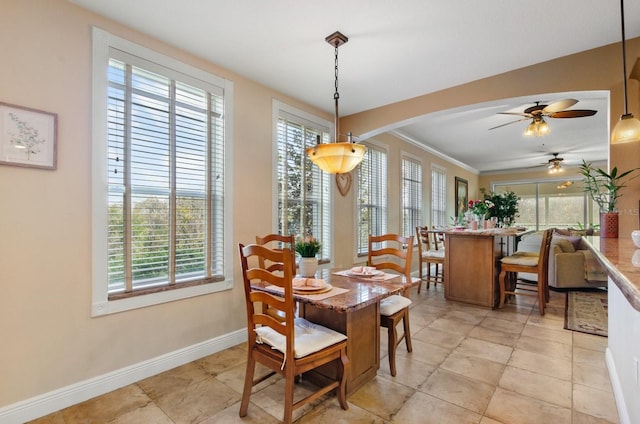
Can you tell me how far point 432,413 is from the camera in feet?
6.31

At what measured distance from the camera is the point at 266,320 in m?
1.77

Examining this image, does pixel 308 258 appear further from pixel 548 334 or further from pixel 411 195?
pixel 411 195

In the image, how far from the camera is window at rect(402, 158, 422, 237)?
19.3 feet

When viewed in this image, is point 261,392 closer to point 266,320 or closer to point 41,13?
point 266,320

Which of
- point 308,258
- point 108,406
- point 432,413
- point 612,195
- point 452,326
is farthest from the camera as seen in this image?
point 452,326

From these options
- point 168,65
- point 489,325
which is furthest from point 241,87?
point 489,325

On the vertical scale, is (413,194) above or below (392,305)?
above

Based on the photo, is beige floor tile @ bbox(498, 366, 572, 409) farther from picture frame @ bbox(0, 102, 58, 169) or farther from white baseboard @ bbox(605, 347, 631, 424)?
picture frame @ bbox(0, 102, 58, 169)

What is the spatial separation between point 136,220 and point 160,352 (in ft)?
3.54

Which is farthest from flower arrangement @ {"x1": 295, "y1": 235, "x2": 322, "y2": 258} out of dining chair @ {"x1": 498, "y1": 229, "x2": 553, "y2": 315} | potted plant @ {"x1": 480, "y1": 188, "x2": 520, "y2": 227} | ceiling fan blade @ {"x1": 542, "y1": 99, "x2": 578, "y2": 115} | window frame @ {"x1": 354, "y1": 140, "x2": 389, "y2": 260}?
potted plant @ {"x1": 480, "y1": 188, "x2": 520, "y2": 227}

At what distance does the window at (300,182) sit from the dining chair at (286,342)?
1.69 meters

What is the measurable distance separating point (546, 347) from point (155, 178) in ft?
12.4

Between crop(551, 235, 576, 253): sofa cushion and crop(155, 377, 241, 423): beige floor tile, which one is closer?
crop(155, 377, 241, 423): beige floor tile


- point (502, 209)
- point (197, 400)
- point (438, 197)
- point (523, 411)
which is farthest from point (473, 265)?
point (197, 400)
